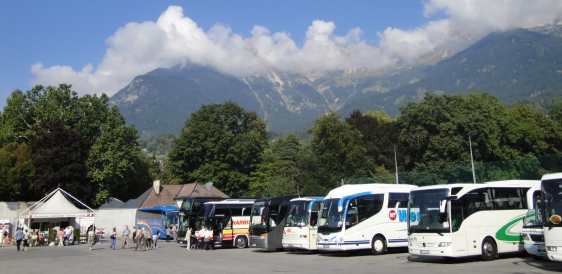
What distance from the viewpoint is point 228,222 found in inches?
1221

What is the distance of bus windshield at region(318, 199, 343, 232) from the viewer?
20828 mm

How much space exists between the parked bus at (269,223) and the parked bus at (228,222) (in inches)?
164

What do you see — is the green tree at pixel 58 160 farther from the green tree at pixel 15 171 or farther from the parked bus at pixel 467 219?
the parked bus at pixel 467 219

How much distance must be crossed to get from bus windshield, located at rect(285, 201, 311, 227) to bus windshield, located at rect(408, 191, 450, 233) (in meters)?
6.90

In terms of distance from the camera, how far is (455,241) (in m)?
16.3

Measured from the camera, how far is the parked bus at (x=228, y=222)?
101ft

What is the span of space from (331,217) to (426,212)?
16.6ft

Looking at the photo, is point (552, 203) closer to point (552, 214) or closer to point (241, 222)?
point (552, 214)

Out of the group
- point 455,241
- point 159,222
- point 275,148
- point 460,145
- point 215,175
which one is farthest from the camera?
point 275,148

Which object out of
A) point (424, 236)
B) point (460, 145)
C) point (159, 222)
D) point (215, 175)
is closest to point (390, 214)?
point (424, 236)

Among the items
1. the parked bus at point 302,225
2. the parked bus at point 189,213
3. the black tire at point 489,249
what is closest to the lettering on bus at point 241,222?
the parked bus at point 189,213

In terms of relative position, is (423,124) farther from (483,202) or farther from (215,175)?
(483,202)

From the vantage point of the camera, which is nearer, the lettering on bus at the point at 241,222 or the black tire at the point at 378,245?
the black tire at the point at 378,245

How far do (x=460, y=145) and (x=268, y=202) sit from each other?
1373 inches
